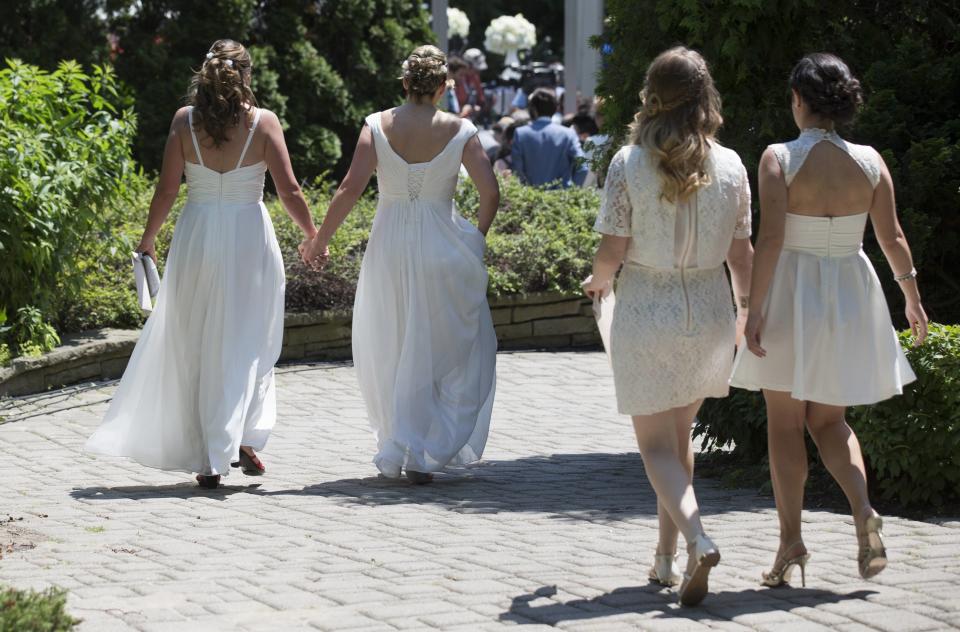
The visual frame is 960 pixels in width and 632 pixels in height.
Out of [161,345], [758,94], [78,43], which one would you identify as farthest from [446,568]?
[78,43]

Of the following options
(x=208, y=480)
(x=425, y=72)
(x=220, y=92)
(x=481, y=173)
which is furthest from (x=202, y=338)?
(x=425, y=72)

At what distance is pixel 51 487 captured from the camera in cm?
678

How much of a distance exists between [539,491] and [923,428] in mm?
1757

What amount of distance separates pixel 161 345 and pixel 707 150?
324cm

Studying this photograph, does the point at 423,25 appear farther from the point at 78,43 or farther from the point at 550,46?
the point at 550,46

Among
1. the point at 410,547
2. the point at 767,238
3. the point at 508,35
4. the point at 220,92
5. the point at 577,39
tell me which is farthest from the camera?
the point at 508,35

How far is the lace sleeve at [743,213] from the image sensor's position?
4.82 m

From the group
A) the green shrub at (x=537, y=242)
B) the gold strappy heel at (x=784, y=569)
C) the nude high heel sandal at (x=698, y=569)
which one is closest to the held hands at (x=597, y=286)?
the nude high heel sandal at (x=698, y=569)

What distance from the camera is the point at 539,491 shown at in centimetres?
675

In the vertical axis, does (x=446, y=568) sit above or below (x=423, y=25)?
below

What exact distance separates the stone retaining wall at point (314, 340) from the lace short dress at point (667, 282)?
5.15 meters

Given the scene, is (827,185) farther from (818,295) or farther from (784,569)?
(784,569)

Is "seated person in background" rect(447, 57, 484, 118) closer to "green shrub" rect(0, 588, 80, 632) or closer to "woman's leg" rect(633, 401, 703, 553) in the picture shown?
"woman's leg" rect(633, 401, 703, 553)

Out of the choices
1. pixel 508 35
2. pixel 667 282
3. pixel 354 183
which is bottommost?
pixel 667 282
